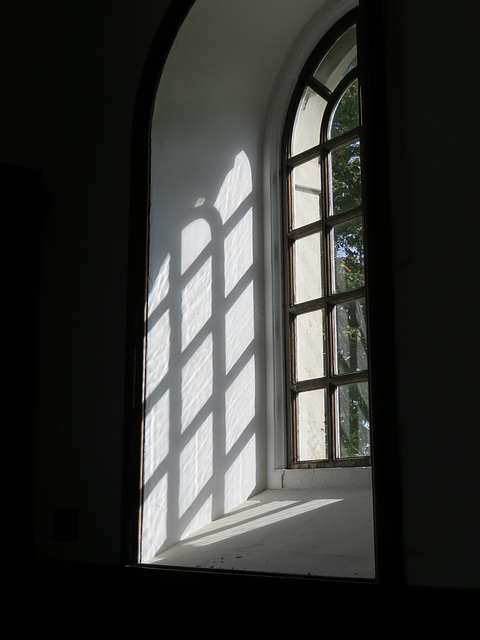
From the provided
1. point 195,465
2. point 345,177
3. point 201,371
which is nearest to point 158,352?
point 201,371

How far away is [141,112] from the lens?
2832 millimetres

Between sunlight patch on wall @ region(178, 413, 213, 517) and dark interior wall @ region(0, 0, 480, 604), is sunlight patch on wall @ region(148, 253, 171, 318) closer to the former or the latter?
dark interior wall @ region(0, 0, 480, 604)

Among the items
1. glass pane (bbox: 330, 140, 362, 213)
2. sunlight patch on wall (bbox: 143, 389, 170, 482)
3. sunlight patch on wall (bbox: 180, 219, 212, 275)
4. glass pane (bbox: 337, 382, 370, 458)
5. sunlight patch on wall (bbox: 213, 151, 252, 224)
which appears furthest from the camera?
sunlight patch on wall (bbox: 213, 151, 252, 224)

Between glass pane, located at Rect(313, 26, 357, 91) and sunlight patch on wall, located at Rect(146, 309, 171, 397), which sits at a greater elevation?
glass pane, located at Rect(313, 26, 357, 91)

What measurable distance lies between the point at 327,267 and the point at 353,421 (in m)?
0.55

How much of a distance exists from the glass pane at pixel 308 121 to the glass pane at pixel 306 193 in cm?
8

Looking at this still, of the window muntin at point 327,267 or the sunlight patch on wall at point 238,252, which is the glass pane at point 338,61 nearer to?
the window muntin at point 327,267

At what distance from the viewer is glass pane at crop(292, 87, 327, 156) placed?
2883 mm

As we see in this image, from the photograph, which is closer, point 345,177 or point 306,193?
point 345,177

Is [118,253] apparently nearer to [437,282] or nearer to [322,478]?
[322,478]

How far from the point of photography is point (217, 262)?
284 cm

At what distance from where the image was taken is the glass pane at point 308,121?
2883 millimetres

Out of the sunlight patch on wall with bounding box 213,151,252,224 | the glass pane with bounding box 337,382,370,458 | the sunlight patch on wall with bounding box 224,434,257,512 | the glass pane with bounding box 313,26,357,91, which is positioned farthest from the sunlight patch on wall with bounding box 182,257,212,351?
the glass pane with bounding box 313,26,357,91

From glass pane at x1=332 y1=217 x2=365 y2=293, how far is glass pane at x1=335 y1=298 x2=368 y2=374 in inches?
2.8
